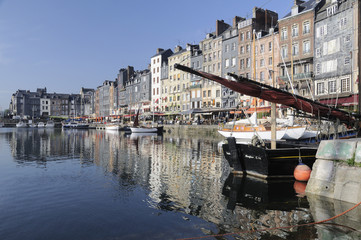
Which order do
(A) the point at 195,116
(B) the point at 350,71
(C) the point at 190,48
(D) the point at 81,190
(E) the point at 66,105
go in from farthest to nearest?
(E) the point at 66,105, (C) the point at 190,48, (A) the point at 195,116, (B) the point at 350,71, (D) the point at 81,190

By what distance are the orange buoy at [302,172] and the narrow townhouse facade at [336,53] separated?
2624cm

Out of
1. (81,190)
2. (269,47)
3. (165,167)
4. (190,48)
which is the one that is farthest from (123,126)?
(81,190)

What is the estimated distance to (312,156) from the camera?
1384 cm

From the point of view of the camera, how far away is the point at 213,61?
65.8 meters

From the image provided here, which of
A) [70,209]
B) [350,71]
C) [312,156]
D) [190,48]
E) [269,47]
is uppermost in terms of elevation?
[190,48]

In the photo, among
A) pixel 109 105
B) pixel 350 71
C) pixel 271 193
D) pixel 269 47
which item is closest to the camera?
pixel 271 193

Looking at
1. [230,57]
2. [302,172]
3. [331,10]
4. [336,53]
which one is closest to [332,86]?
[336,53]

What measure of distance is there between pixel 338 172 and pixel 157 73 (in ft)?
269

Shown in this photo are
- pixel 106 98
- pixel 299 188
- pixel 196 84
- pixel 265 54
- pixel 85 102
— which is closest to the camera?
pixel 299 188

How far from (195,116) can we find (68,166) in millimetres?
49591

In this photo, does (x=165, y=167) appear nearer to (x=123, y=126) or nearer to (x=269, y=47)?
(x=269, y=47)

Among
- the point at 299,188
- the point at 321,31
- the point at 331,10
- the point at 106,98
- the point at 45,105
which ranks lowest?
the point at 299,188

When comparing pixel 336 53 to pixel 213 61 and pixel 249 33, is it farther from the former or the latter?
pixel 213 61

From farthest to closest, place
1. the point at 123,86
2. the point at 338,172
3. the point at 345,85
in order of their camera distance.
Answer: the point at 123,86, the point at 345,85, the point at 338,172
